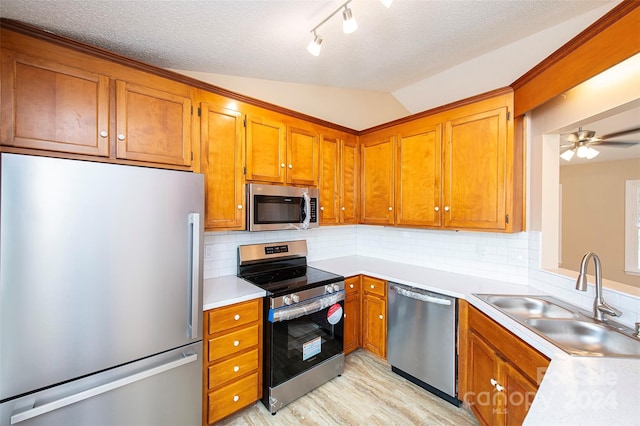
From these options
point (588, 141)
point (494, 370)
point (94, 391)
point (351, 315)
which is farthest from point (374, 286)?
point (588, 141)

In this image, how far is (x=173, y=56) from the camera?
→ 1820 millimetres

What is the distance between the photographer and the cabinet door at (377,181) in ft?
9.11

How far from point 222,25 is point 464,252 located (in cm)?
274

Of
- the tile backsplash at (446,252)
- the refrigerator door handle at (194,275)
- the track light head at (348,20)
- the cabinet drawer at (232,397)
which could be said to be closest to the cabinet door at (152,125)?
the refrigerator door handle at (194,275)

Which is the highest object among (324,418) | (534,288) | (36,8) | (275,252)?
(36,8)

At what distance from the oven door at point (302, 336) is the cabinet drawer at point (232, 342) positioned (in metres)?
0.11

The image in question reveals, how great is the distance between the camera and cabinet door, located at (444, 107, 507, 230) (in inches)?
79.6

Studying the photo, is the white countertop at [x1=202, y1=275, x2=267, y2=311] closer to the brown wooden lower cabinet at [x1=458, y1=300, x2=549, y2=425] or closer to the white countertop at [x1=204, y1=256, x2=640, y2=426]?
the white countertop at [x1=204, y1=256, x2=640, y2=426]

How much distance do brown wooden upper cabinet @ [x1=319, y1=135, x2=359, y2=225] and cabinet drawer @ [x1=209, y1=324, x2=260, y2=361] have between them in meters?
1.30

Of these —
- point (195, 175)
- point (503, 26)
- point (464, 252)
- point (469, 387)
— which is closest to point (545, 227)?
point (464, 252)

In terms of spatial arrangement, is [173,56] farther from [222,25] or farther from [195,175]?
[195,175]

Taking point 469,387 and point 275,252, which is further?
point 275,252

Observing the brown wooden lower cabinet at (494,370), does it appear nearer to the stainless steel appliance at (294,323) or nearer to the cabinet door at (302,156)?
the stainless steel appliance at (294,323)

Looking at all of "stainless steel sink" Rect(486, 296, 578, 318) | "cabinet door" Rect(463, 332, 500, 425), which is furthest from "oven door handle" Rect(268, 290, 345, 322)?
"stainless steel sink" Rect(486, 296, 578, 318)
